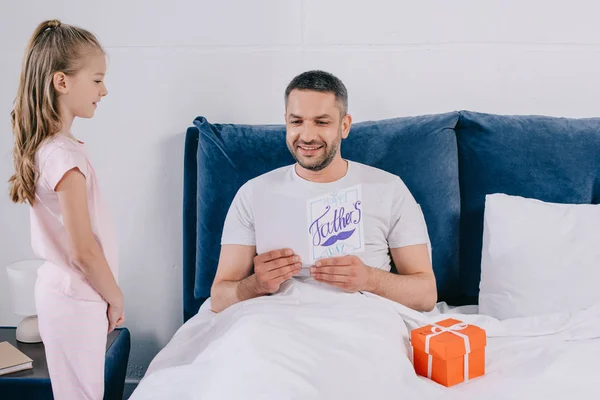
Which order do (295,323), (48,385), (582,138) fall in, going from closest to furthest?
(295,323) → (48,385) → (582,138)

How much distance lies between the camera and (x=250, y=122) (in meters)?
2.14

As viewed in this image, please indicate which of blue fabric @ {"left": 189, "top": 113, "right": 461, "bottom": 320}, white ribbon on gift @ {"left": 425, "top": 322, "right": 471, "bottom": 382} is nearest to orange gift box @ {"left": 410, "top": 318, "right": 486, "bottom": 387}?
white ribbon on gift @ {"left": 425, "top": 322, "right": 471, "bottom": 382}

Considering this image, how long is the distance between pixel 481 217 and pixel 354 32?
28.0 inches

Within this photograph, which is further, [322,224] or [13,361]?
[13,361]

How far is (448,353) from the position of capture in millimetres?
1367

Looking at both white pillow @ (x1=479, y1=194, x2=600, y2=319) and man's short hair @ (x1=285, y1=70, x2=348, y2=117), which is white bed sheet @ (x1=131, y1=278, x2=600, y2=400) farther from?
man's short hair @ (x1=285, y1=70, x2=348, y2=117)

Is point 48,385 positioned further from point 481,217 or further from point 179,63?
point 481,217

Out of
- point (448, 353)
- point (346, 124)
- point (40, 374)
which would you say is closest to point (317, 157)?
point (346, 124)

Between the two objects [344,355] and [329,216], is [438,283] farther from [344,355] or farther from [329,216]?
[344,355]

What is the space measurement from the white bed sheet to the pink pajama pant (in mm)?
157

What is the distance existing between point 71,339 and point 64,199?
324 mm

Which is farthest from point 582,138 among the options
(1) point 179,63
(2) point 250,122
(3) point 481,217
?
(1) point 179,63

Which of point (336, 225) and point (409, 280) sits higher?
point (336, 225)

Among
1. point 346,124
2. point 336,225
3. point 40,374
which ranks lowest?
point 40,374
